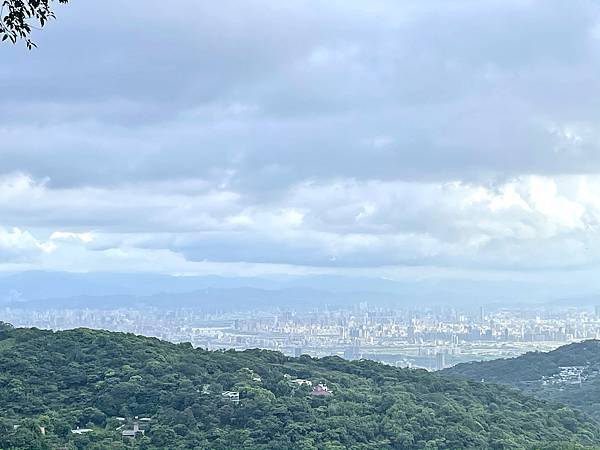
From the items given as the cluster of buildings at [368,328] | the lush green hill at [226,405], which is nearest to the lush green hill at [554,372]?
the lush green hill at [226,405]

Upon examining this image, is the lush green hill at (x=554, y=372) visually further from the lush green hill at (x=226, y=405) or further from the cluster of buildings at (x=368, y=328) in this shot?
the cluster of buildings at (x=368, y=328)

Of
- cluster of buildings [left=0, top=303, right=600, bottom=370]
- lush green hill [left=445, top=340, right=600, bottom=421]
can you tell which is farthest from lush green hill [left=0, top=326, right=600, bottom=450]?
cluster of buildings [left=0, top=303, right=600, bottom=370]

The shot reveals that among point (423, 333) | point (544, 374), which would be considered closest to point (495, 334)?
point (423, 333)

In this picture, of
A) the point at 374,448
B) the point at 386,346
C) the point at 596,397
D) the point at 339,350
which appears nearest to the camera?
the point at 374,448

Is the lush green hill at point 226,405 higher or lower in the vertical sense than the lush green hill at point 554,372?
lower

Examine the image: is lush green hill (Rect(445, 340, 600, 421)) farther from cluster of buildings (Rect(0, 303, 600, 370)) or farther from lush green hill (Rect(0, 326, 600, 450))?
cluster of buildings (Rect(0, 303, 600, 370))

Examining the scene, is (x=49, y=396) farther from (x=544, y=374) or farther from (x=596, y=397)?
(x=544, y=374)

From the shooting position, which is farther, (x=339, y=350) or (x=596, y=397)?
(x=339, y=350)

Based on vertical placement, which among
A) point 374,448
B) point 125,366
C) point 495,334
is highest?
point 495,334
